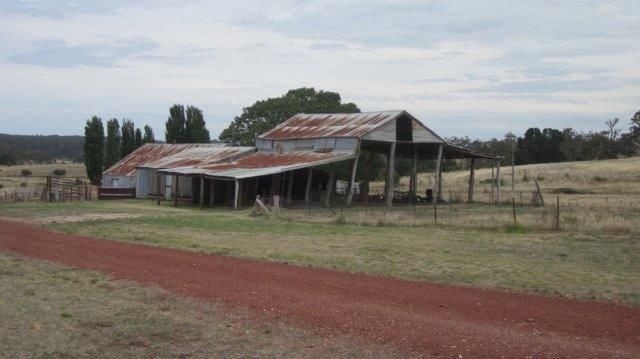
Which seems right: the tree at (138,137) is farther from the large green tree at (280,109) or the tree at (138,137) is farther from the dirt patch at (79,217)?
the dirt patch at (79,217)

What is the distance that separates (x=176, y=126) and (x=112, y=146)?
→ 23.8 feet

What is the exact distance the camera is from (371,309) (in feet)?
32.8

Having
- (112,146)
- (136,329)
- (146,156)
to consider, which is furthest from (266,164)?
(112,146)

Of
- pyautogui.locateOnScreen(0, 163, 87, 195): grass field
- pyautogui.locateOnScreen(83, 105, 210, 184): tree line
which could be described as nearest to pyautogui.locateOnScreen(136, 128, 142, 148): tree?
pyautogui.locateOnScreen(83, 105, 210, 184): tree line

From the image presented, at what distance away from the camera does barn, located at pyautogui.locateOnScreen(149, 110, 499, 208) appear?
135 feet

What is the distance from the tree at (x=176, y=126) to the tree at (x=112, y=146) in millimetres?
5530

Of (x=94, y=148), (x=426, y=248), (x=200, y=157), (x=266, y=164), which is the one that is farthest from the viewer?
(x=94, y=148)

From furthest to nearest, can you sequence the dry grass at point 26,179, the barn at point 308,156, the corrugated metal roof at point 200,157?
the dry grass at point 26,179 → the corrugated metal roof at point 200,157 → the barn at point 308,156

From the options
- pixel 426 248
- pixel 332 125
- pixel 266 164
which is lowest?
pixel 426 248

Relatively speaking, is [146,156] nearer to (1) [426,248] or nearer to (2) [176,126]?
(2) [176,126]

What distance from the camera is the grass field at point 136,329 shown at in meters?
7.75

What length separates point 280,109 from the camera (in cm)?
Answer: 6525

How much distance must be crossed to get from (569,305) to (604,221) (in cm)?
1344

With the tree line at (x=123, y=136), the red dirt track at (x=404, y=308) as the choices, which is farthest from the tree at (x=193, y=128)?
the red dirt track at (x=404, y=308)
